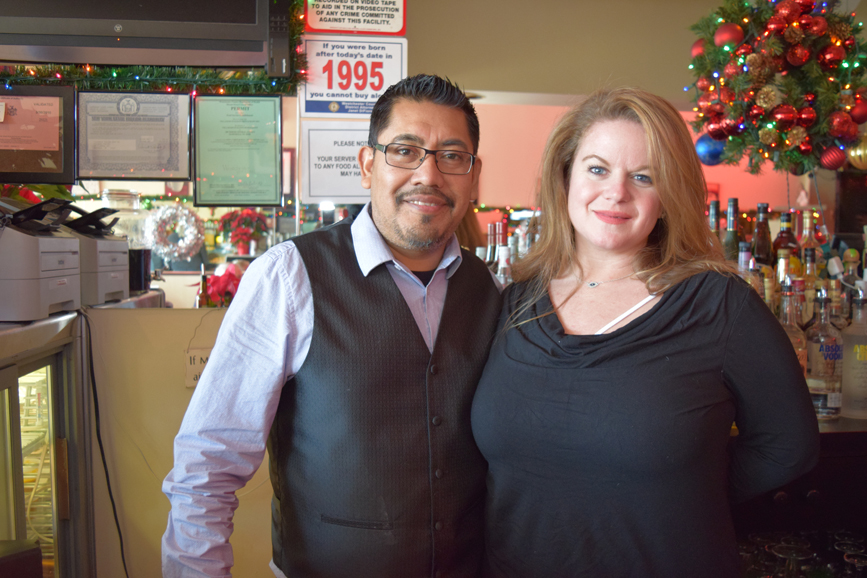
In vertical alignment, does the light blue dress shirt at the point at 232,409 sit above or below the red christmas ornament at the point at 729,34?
below

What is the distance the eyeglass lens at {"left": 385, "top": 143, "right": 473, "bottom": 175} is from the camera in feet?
4.08

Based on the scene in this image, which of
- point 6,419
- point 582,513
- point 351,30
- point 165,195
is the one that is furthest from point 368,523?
point 165,195

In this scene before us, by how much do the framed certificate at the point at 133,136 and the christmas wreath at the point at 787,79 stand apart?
2.09 m

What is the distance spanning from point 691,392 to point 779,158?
2.05 metres

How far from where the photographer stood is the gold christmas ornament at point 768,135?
2441mm

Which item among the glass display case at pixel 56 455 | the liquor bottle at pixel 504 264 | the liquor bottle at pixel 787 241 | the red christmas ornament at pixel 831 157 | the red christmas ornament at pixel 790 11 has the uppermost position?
the red christmas ornament at pixel 790 11

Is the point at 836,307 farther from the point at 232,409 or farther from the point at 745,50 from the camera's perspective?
the point at 232,409

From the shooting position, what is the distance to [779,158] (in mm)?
2631

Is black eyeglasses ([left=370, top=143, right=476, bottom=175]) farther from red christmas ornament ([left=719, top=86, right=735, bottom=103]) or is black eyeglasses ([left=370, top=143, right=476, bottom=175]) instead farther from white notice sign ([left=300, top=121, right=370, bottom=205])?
red christmas ornament ([left=719, top=86, right=735, bottom=103])

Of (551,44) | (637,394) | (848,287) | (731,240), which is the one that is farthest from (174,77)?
(551,44)

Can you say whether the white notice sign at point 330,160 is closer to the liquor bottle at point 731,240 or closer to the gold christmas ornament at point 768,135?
the liquor bottle at point 731,240

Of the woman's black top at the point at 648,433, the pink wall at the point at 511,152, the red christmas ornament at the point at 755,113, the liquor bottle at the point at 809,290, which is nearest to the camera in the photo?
the woman's black top at the point at 648,433

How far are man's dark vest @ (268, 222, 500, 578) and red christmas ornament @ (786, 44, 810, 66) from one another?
2.08 meters

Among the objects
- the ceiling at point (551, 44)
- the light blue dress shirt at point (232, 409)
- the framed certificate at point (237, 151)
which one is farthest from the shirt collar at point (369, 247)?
the ceiling at point (551, 44)
